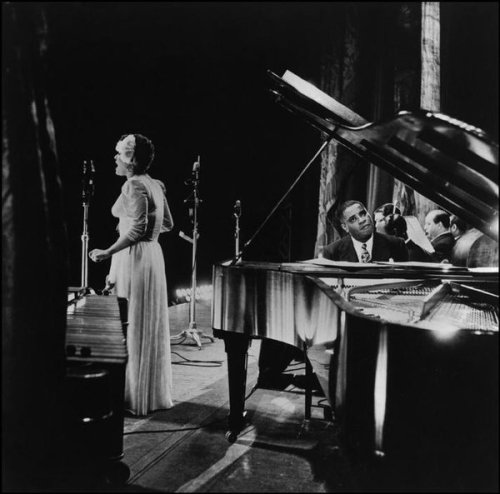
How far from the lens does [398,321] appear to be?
79.4 inches

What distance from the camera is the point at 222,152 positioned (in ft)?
27.9

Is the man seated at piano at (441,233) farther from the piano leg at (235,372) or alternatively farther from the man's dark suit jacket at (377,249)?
the piano leg at (235,372)

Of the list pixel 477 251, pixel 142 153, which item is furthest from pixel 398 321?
pixel 477 251

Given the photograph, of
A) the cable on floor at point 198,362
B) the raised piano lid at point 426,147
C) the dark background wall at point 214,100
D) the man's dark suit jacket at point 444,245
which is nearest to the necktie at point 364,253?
the man's dark suit jacket at point 444,245

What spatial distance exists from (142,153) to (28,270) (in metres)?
1.94

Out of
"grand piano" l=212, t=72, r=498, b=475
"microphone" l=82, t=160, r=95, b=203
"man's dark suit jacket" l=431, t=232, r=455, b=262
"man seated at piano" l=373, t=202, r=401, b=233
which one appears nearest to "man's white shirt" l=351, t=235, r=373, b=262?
"man seated at piano" l=373, t=202, r=401, b=233

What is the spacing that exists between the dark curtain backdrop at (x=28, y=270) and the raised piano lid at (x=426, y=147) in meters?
1.16

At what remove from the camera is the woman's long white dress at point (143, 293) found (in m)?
3.07

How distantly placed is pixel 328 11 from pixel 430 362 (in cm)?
635

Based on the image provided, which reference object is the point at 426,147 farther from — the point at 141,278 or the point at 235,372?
the point at 141,278

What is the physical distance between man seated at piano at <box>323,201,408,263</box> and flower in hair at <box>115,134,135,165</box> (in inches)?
86.4

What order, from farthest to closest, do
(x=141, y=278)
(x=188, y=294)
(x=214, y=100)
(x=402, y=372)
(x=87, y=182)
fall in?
(x=188, y=294) < (x=214, y=100) < (x=87, y=182) < (x=141, y=278) < (x=402, y=372)

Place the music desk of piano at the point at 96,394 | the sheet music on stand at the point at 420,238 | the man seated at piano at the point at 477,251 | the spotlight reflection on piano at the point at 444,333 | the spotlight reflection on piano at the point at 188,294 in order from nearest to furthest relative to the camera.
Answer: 1. the spotlight reflection on piano at the point at 444,333
2. the music desk of piano at the point at 96,394
3. the man seated at piano at the point at 477,251
4. the sheet music on stand at the point at 420,238
5. the spotlight reflection on piano at the point at 188,294

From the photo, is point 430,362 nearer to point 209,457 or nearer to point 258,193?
point 209,457
